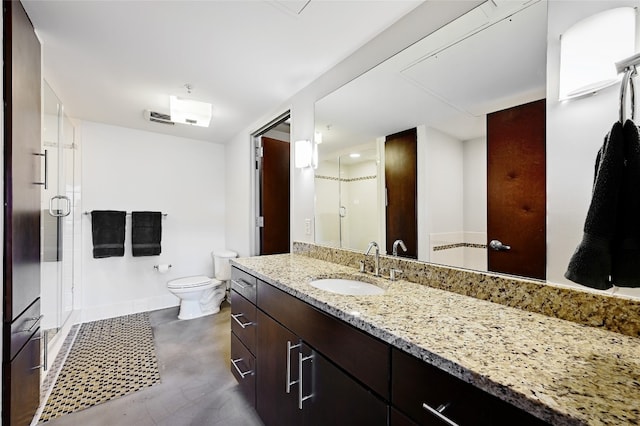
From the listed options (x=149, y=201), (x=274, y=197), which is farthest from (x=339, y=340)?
(x=149, y=201)

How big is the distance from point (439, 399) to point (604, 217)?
1.90 feet

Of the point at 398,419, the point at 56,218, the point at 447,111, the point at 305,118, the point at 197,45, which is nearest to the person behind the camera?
the point at 398,419

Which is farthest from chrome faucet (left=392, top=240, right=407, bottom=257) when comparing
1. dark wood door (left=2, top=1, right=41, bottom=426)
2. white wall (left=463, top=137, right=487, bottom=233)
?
dark wood door (left=2, top=1, right=41, bottom=426)

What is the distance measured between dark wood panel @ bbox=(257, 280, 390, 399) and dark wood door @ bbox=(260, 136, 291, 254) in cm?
180

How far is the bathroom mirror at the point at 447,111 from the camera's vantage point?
105cm

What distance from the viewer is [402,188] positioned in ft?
4.91

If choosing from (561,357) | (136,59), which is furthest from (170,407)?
(136,59)

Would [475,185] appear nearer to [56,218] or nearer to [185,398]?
[185,398]

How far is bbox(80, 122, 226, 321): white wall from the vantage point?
117 inches

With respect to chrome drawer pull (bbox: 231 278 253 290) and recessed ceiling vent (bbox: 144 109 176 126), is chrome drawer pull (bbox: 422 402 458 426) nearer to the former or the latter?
chrome drawer pull (bbox: 231 278 253 290)

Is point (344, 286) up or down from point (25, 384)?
up

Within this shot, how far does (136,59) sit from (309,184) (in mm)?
1405

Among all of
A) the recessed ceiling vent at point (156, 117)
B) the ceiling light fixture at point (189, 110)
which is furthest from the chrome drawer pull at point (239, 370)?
the recessed ceiling vent at point (156, 117)

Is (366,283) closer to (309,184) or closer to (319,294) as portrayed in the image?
(319,294)
